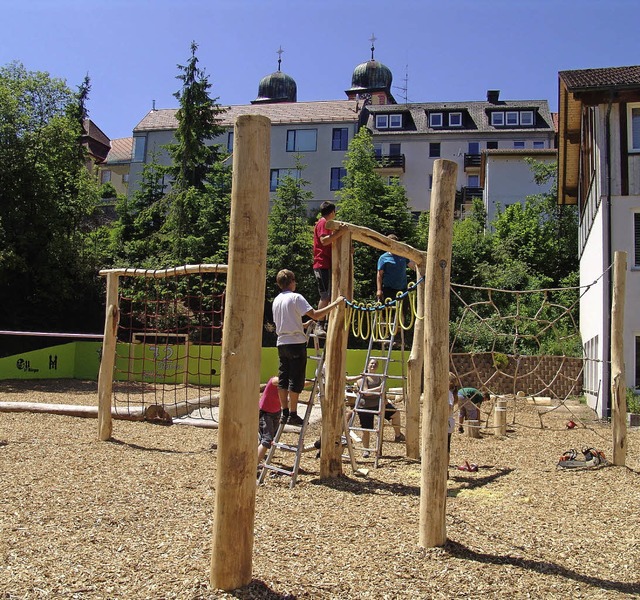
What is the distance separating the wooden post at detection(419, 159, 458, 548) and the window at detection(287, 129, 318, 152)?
44078 mm

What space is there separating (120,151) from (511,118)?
3563 cm

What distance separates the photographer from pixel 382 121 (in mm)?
54031

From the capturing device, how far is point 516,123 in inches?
2088

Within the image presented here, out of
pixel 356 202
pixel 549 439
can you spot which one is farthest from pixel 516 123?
pixel 549 439

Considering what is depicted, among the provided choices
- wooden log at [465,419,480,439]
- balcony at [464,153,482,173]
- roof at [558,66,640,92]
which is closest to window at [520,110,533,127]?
balcony at [464,153,482,173]

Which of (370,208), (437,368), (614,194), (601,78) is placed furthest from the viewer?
(370,208)

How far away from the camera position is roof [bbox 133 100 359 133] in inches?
1912

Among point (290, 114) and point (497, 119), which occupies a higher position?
point (497, 119)

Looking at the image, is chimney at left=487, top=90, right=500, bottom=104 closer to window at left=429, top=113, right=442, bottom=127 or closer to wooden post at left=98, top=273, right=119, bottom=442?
window at left=429, top=113, right=442, bottom=127

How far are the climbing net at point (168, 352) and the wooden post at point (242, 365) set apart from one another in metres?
6.06

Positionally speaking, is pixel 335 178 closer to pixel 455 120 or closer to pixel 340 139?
pixel 340 139

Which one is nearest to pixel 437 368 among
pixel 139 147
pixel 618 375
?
pixel 618 375

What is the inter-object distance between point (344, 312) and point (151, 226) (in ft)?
96.5

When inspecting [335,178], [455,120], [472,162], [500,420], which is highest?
[455,120]
